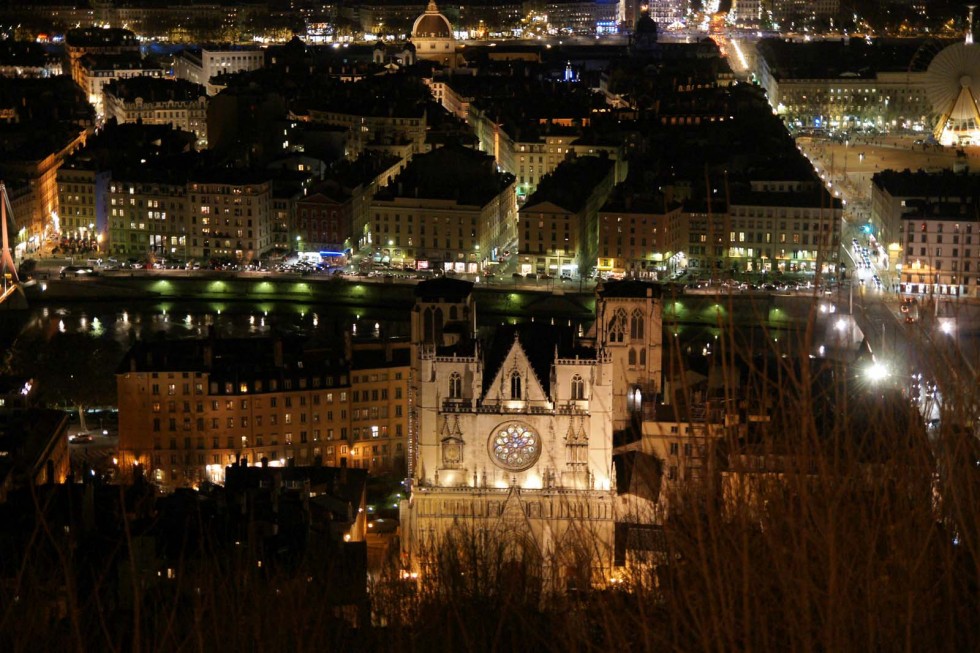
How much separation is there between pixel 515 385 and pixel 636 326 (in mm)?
3433

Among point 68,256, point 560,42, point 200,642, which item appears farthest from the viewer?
point 560,42

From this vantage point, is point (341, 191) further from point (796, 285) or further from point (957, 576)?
point (957, 576)

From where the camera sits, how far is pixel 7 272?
34656mm

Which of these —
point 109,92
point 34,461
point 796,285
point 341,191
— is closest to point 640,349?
point 34,461

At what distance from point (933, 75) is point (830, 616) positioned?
42787 millimetres

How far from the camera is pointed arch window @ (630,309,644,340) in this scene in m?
22.3

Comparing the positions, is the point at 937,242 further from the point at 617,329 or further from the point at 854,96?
the point at 854,96

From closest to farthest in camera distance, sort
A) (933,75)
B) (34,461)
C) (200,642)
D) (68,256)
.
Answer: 1. (200,642)
2. (34,461)
3. (68,256)
4. (933,75)

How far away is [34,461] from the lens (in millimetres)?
20016

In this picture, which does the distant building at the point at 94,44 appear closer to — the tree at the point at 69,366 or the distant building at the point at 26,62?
the distant building at the point at 26,62

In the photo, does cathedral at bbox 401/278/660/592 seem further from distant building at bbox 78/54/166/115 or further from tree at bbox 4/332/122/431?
distant building at bbox 78/54/166/115

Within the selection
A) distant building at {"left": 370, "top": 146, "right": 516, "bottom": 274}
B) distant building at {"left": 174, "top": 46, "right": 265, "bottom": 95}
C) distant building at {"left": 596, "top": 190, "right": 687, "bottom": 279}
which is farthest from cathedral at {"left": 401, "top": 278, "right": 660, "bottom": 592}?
distant building at {"left": 174, "top": 46, "right": 265, "bottom": 95}

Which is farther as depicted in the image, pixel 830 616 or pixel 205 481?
pixel 205 481

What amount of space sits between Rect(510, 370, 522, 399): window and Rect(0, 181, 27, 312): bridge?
1597 centimetres
